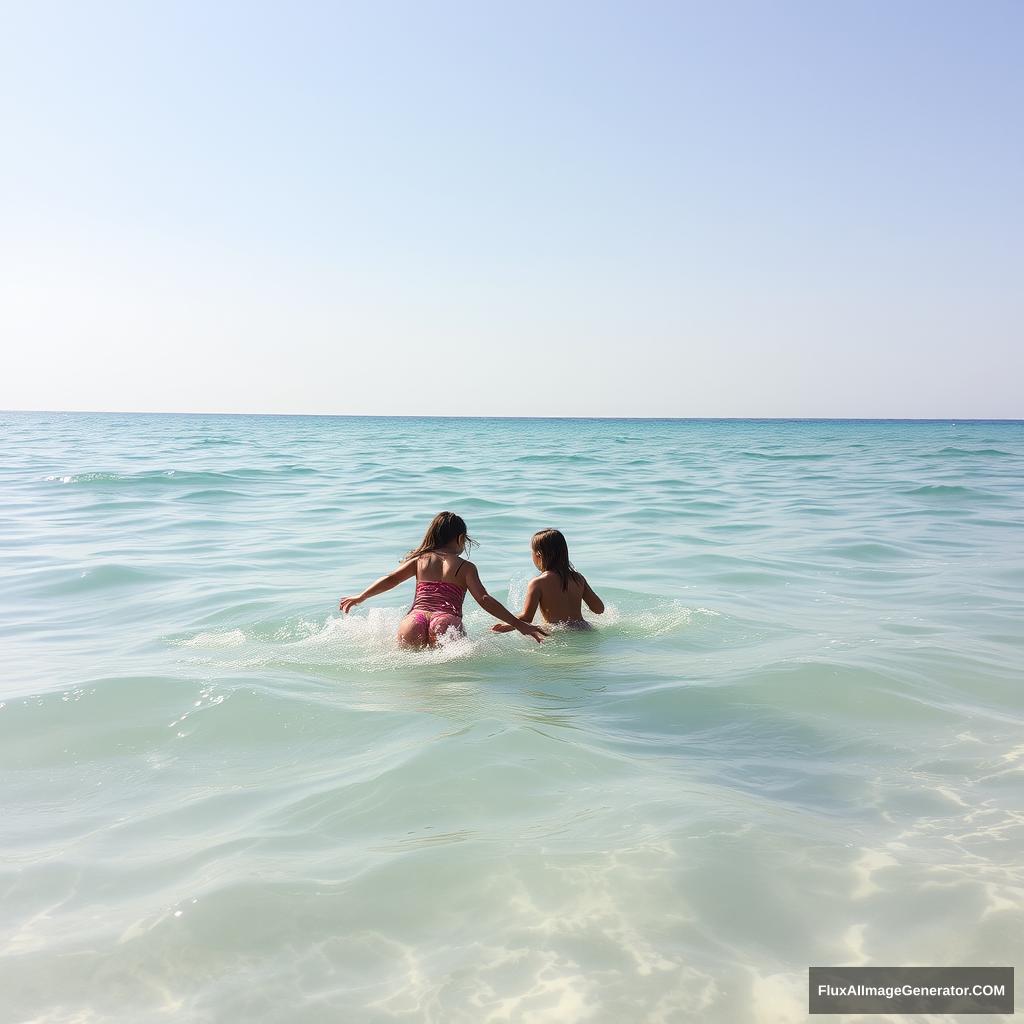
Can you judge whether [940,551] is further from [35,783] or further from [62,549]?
[62,549]

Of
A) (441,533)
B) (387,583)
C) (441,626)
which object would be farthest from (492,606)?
(387,583)

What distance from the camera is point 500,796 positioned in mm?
3586

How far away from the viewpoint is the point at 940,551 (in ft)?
34.4

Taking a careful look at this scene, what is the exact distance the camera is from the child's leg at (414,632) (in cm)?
616

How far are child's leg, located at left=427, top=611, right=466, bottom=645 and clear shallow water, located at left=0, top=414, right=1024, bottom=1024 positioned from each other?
15 cm

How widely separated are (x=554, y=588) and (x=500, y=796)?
3296mm

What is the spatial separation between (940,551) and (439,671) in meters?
7.73

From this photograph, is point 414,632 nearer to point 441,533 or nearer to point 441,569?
point 441,569

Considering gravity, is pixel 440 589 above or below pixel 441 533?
below

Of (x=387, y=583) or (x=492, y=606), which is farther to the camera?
(x=387, y=583)

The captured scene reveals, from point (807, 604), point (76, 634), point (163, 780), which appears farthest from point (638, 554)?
point (163, 780)

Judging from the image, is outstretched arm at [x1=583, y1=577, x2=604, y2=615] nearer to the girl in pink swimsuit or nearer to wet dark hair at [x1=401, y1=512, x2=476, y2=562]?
the girl in pink swimsuit

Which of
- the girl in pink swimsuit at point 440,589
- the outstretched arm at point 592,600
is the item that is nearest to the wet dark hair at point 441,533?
the girl in pink swimsuit at point 440,589

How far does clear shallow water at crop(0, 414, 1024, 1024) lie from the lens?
2496 mm
